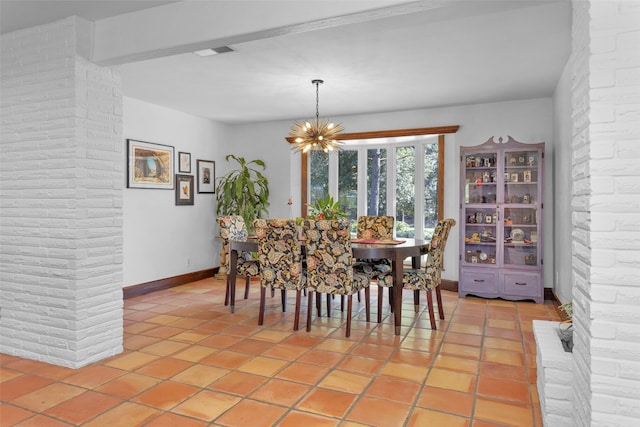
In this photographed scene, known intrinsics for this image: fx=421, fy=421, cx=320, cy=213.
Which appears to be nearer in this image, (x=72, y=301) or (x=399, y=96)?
(x=72, y=301)

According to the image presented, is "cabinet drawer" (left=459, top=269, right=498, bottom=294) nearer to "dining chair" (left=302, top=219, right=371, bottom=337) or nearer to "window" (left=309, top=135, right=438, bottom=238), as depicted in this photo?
"window" (left=309, top=135, right=438, bottom=238)

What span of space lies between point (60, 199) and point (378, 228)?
3.34 m

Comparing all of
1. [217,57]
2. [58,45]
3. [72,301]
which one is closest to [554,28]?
[217,57]

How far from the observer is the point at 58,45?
297cm

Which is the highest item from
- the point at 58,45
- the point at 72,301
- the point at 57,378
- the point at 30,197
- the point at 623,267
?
the point at 58,45

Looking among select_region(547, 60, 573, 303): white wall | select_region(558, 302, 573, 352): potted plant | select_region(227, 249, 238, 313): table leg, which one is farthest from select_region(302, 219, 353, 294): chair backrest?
select_region(547, 60, 573, 303): white wall

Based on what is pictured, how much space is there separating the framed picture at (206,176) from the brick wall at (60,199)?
10.3 feet

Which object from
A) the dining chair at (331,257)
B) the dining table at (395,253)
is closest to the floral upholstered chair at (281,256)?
the dining chair at (331,257)

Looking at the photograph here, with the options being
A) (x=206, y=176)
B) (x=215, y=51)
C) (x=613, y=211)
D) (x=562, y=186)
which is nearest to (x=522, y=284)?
(x=562, y=186)

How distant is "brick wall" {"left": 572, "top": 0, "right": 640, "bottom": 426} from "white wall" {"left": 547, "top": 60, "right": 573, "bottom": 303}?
7.98ft

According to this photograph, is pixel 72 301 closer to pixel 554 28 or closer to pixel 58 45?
pixel 58 45

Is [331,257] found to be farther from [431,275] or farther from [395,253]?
[431,275]

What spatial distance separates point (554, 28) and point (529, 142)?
239cm

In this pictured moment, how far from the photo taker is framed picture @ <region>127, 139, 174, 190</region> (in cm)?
522
